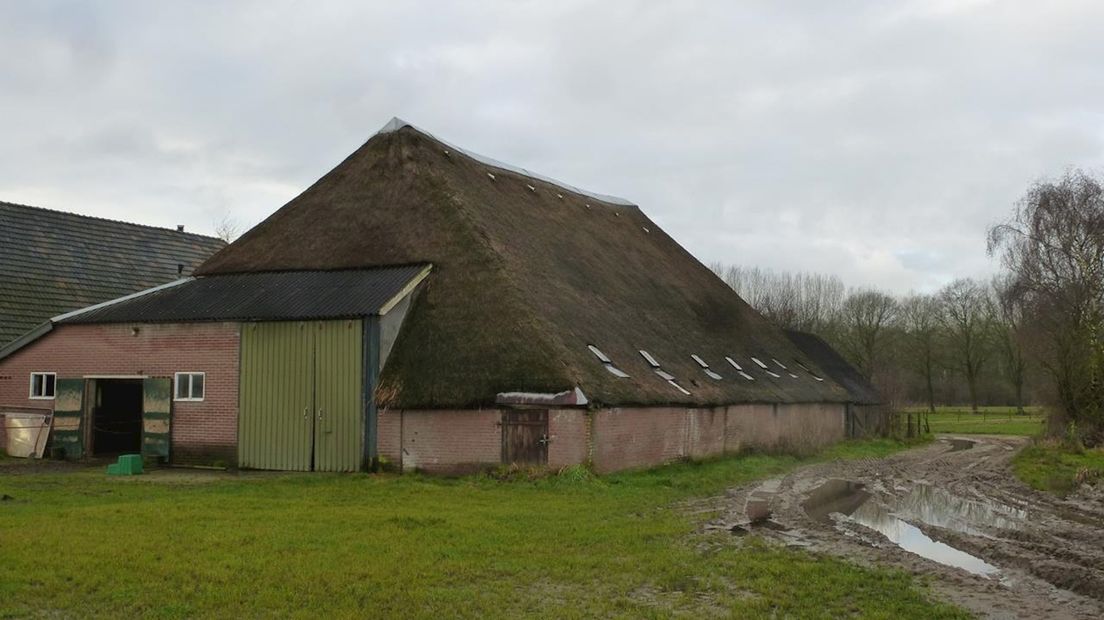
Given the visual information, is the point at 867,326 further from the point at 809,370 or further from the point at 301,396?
the point at 301,396

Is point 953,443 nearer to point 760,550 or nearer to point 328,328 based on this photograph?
point 328,328

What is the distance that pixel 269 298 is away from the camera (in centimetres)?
2283

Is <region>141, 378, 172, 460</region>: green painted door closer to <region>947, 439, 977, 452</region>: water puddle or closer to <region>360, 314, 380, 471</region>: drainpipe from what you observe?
<region>360, 314, 380, 471</region>: drainpipe

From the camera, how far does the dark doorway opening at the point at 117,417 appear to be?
24.6 m

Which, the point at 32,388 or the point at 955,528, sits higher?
the point at 32,388

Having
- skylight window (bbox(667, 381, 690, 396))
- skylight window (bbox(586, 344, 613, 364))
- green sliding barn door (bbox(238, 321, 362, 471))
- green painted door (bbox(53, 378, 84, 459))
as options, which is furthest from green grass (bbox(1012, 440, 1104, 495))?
green painted door (bbox(53, 378, 84, 459))

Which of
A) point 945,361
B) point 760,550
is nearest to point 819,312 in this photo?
point 945,361

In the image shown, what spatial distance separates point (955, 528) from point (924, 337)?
62.4 metres

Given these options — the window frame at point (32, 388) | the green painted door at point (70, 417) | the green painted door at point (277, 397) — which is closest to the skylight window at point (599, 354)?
the green painted door at point (277, 397)

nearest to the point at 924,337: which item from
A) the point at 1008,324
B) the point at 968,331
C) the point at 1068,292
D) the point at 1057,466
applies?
the point at 968,331

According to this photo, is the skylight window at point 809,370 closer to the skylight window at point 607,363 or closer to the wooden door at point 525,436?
the skylight window at point 607,363

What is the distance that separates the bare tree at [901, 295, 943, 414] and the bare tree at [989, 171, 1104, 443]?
134ft

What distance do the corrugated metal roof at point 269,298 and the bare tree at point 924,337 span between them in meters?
58.7

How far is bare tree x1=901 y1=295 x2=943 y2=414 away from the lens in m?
73.2
